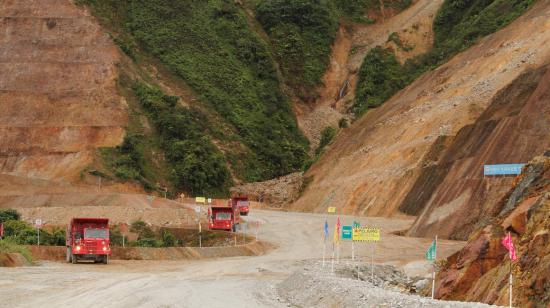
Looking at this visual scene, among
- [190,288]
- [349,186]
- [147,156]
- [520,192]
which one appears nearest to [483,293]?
[520,192]

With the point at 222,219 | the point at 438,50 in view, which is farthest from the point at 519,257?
the point at 438,50

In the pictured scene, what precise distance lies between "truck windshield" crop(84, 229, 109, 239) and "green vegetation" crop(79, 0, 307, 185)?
54.6 m

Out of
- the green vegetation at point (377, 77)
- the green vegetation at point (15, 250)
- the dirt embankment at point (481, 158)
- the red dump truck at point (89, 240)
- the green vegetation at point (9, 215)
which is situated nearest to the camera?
the green vegetation at point (15, 250)

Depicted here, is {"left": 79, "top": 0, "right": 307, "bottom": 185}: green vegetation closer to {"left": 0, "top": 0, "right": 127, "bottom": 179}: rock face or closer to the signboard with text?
{"left": 0, "top": 0, "right": 127, "bottom": 179}: rock face

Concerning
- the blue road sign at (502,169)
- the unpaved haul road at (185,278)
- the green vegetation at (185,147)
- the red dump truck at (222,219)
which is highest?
the green vegetation at (185,147)

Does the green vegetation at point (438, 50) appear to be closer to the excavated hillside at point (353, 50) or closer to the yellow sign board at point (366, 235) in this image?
the excavated hillside at point (353, 50)

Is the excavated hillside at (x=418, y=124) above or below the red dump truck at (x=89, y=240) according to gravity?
above

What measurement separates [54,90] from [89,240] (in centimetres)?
5546

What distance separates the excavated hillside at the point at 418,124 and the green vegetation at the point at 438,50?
1398 centimetres

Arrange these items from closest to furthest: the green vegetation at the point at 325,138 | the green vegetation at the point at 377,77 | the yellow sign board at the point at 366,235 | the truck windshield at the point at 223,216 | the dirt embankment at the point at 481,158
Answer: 1. the yellow sign board at the point at 366,235
2. the dirt embankment at the point at 481,158
3. the truck windshield at the point at 223,216
4. the green vegetation at the point at 325,138
5. the green vegetation at the point at 377,77

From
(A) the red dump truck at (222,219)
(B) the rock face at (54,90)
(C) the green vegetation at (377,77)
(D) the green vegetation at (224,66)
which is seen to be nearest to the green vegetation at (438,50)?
(C) the green vegetation at (377,77)

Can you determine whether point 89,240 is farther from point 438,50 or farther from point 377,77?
point 377,77

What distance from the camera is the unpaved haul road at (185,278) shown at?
2627cm

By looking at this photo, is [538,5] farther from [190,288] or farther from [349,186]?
[190,288]
